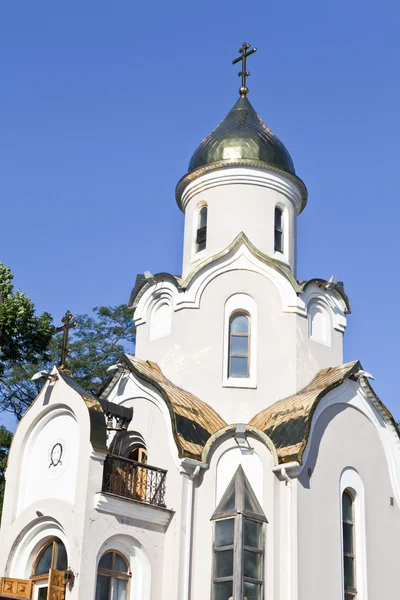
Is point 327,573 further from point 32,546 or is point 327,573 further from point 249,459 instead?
point 32,546

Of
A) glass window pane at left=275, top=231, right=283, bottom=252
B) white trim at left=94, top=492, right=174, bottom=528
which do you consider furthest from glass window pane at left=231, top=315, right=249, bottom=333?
white trim at left=94, top=492, right=174, bottom=528

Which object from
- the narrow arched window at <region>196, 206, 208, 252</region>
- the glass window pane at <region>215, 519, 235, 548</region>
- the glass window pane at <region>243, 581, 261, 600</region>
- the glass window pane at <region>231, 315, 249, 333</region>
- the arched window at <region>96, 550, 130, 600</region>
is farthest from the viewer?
the narrow arched window at <region>196, 206, 208, 252</region>

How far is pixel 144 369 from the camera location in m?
18.9

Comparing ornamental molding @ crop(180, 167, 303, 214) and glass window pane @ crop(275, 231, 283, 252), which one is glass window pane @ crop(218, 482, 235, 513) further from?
ornamental molding @ crop(180, 167, 303, 214)

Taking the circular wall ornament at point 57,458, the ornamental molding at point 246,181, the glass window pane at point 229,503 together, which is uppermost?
the ornamental molding at point 246,181

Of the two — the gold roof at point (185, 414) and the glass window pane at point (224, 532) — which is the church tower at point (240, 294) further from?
the glass window pane at point (224, 532)

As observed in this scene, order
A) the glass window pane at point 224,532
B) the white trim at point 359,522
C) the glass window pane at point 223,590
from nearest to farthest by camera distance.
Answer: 1. the glass window pane at point 223,590
2. the glass window pane at point 224,532
3. the white trim at point 359,522

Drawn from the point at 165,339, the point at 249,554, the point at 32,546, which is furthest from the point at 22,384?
the point at 249,554

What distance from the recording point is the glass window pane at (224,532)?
1614cm

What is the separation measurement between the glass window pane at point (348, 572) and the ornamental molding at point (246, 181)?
341 inches

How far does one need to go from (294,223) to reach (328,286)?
89.3 inches

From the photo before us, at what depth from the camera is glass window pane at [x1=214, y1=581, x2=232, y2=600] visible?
51.6 feet

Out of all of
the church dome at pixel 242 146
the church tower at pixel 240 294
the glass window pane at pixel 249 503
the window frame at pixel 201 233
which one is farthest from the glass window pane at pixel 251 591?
the church dome at pixel 242 146

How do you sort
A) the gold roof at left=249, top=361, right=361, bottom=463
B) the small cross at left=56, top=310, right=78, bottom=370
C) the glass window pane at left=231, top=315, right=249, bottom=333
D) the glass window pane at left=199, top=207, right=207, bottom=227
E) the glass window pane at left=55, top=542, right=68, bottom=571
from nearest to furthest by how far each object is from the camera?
1. the glass window pane at left=55, top=542, right=68, bottom=571
2. the gold roof at left=249, top=361, right=361, bottom=463
3. the small cross at left=56, top=310, right=78, bottom=370
4. the glass window pane at left=231, top=315, right=249, bottom=333
5. the glass window pane at left=199, top=207, right=207, bottom=227
